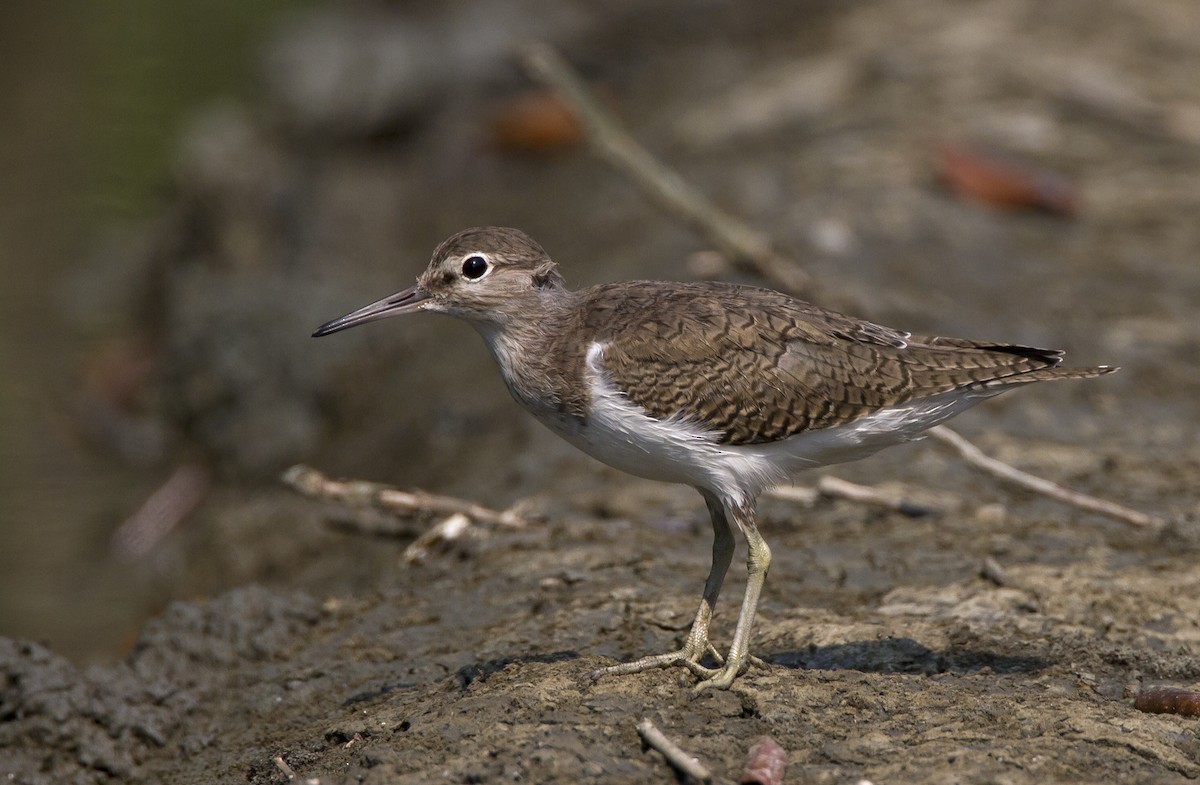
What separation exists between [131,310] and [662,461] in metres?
9.62

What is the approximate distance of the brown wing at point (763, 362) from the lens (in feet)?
18.0

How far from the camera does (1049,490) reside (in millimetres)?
6992

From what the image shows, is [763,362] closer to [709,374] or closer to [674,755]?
[709,374]

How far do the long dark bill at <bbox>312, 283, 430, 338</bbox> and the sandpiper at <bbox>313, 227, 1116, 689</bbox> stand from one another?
0.01 m

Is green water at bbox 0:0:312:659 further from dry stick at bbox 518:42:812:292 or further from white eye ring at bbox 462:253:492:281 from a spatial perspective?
dry stick at bbox 518:42:812:292

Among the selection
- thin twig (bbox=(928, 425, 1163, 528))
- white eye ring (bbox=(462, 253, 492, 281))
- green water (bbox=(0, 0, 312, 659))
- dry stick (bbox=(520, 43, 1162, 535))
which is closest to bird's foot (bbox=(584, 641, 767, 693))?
white eye ring (bbox=(462, 253, 492, 281))

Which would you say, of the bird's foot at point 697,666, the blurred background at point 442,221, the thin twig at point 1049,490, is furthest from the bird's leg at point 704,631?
the blurred background at point 442,221

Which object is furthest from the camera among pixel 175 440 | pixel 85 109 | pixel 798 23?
pixel 85 109

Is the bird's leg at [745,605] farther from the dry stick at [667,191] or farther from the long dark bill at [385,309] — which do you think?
the dry stick at [667,191]

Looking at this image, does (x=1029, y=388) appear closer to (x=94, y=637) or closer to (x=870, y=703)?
(x=870, y=703)

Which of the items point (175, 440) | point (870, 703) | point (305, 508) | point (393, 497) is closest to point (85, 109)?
point (175, 440)

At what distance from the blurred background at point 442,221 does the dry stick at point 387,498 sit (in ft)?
2.14

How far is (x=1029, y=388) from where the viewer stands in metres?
8.69

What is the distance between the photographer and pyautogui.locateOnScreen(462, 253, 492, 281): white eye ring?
5.87 m
